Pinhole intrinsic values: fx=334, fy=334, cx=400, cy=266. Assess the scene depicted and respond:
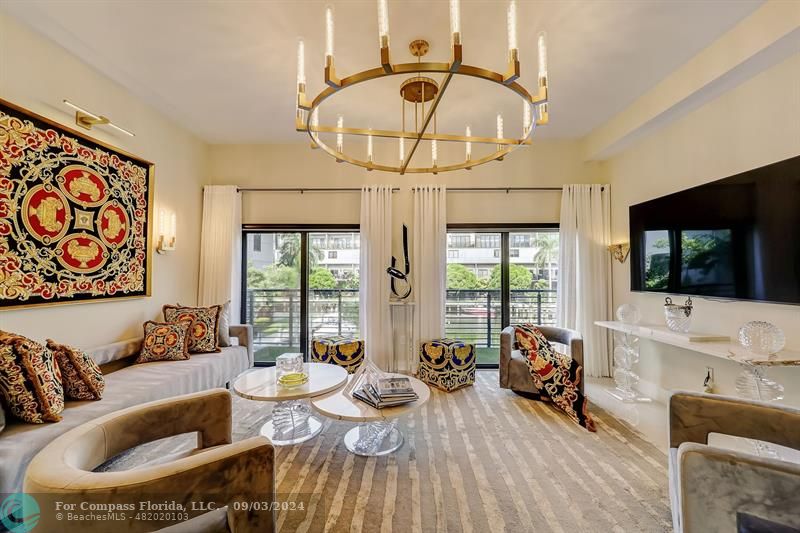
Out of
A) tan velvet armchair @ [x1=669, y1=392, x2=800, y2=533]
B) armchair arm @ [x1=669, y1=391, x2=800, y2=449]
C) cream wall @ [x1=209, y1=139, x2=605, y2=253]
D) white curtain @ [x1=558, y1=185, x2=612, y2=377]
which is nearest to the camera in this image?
tan velvet armchair @ [x1=669, y1=392, x2=800, y2=533]

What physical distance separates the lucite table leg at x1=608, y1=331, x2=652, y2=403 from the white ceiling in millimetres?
2402

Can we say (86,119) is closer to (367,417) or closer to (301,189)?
(301,189)

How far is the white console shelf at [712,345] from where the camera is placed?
1.95 meters

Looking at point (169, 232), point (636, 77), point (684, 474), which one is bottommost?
point (684, 474)

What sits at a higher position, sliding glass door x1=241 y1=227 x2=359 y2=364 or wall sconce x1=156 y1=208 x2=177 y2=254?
wall sconce x1=156 y1=208 x2=177 y2=254

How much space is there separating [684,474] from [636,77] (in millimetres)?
2984

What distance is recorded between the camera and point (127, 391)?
2230 millimetres

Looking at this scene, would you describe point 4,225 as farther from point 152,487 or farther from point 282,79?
point 152,487

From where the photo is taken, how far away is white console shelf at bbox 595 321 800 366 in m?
1.95

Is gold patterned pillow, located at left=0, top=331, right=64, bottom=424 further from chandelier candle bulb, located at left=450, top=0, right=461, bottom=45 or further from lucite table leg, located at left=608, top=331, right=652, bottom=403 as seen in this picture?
lucite table leg, located at left=608, top=331, right=652, bottom=403

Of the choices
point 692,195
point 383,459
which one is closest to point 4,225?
point 383,459

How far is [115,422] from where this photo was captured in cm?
135

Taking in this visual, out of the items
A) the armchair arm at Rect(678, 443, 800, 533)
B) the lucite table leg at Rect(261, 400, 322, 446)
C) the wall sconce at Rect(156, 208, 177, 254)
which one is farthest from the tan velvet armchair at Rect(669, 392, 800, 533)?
the wall sconce at Rect(156, 208, 177, 254)

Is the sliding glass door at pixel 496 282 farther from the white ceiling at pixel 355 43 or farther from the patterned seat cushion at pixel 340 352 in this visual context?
the white ceiling at pixel 355 43
